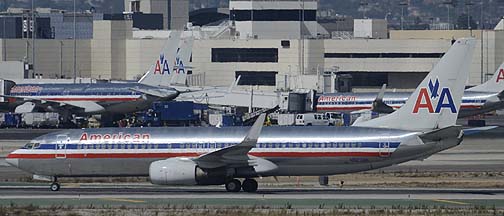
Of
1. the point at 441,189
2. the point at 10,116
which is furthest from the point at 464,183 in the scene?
the point at 10,116

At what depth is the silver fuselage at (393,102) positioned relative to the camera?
111125 mm

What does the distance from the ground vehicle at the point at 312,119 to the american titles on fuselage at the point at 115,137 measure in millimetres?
53190

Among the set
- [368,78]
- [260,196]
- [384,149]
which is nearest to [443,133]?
[384,149]

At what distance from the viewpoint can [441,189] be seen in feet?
197

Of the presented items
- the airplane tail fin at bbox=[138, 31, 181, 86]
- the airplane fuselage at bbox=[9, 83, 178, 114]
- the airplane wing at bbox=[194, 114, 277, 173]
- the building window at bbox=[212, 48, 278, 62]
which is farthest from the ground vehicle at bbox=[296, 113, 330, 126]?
the airplane wing at bbox=[194, 114, 277, 173]

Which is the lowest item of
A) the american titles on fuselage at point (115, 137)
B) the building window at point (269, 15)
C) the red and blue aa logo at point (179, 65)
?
the american titles on fuselage at point (115, 137)

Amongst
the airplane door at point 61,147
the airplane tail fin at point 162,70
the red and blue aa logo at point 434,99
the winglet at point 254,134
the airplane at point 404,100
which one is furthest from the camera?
the airplane tail fin at point 162,70

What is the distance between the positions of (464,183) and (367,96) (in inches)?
2194

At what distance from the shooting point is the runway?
53.6 m

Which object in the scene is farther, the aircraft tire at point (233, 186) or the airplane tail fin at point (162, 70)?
the airplane tail fin at point (162, 70)

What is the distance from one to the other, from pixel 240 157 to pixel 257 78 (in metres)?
99.9

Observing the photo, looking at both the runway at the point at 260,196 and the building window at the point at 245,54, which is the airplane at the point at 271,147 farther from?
the building window at the point at 245,54

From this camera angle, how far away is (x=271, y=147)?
5803 cm

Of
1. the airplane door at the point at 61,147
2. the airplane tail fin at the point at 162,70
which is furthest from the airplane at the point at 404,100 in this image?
the airplane door at the point at 61,147
